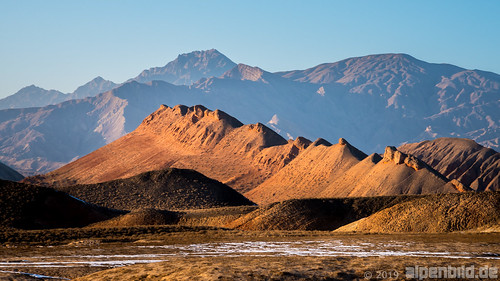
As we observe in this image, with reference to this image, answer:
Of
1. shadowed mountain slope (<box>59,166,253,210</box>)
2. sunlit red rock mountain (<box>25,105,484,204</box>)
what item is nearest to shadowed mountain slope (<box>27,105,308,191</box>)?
sunlit red rock mountain (<box>25,105,484,204</box>)

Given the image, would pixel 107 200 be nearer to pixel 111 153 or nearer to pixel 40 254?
pixel 40 254

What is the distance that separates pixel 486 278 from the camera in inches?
703

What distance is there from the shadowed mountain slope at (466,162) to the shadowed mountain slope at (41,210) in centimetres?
5909

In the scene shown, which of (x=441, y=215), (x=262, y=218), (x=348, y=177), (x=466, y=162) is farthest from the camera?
(x=466, y=162)

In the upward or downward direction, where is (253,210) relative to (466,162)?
downward

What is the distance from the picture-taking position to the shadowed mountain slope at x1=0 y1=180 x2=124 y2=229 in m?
42.5

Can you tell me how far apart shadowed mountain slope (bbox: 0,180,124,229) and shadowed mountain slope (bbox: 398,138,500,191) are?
59090 millimetres

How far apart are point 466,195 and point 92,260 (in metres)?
22.1

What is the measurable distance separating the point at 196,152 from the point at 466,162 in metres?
42.5

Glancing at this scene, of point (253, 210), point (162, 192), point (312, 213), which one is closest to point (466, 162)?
point (162, 192)

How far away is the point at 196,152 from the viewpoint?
10988 centimetres

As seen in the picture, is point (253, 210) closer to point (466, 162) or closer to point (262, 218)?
→ point (262, 218)

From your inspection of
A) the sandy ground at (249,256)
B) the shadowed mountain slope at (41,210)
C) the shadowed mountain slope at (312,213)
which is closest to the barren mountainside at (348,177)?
the shadowed mountain slope at (312,213)

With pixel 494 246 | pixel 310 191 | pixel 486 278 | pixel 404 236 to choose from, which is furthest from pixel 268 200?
pixel 486 278
